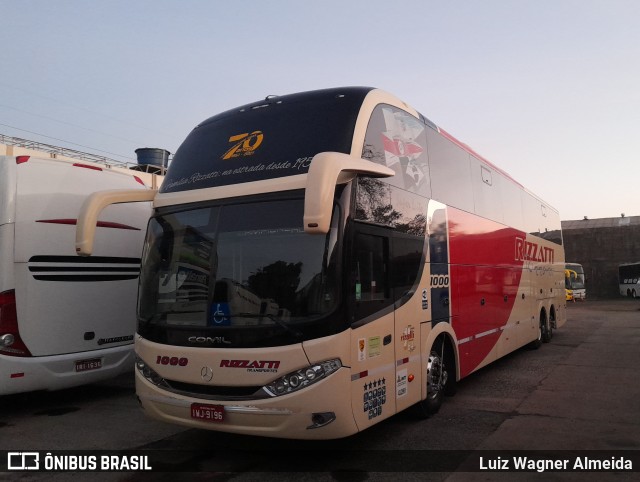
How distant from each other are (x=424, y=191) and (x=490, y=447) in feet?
10.4

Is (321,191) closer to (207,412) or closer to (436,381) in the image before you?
(207,412)

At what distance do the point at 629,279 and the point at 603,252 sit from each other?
17.4 ft

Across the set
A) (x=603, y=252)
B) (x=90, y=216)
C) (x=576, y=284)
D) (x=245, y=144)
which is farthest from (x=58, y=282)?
(x=603, y=252)

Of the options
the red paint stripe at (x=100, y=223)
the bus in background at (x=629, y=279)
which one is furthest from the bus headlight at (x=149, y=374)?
the bus in background at (x=629, y=279)

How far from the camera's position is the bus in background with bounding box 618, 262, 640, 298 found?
3997 cm

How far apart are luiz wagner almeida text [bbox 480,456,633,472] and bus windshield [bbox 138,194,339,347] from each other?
229 cm

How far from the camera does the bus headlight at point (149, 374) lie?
5.27 metres

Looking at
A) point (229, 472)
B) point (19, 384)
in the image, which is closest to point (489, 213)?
point (229, 472)

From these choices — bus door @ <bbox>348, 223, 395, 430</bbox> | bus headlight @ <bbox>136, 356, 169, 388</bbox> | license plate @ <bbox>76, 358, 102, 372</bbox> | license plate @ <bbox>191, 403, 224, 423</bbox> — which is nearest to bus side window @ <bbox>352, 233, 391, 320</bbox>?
bus door @ <bbox>348, 223, 395, 430</bbox>

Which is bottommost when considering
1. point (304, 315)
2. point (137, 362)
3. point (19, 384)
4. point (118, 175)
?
point (19, 384)

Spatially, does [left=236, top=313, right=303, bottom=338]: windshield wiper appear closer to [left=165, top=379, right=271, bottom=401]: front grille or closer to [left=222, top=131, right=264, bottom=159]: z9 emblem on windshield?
[left=165, top=379, right=271, bottom=401]: front grille

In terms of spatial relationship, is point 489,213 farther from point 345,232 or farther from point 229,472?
point 229,472

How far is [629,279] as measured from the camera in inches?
1629

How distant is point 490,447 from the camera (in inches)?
220
